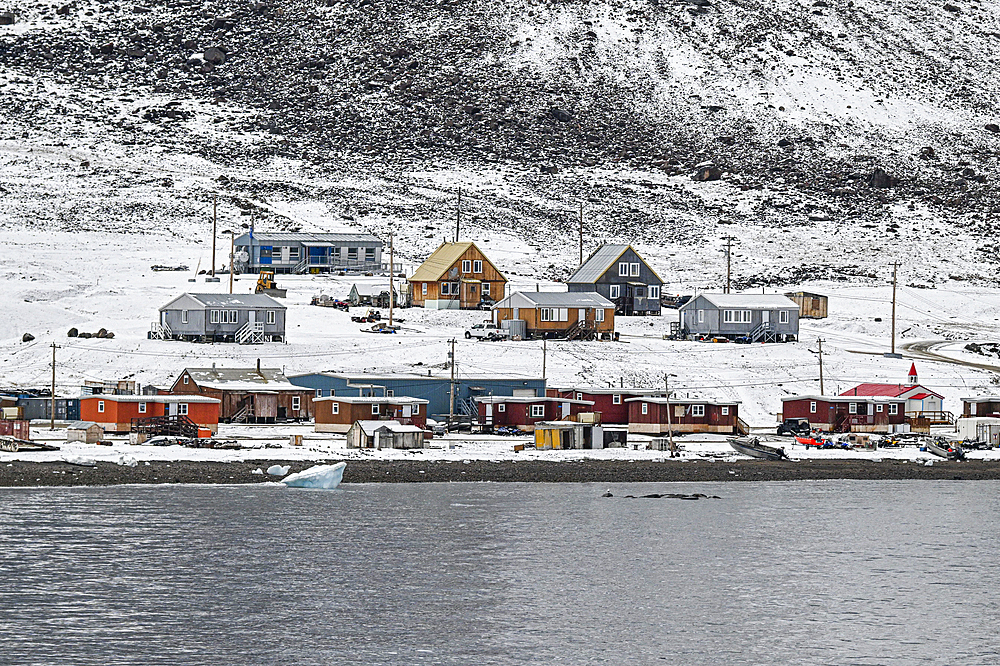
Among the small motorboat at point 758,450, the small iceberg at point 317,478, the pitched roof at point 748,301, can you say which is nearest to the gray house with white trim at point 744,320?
the pitched roof at point 748,301

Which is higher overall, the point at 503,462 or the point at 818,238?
the point at 818,238

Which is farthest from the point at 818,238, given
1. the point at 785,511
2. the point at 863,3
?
the point at 785,511

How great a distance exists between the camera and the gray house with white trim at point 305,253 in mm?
108000

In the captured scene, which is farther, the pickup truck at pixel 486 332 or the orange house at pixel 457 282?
the orange house at pixel 457 282

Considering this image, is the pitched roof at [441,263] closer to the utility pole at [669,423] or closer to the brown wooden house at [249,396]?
A: the utility pole at [669,423]

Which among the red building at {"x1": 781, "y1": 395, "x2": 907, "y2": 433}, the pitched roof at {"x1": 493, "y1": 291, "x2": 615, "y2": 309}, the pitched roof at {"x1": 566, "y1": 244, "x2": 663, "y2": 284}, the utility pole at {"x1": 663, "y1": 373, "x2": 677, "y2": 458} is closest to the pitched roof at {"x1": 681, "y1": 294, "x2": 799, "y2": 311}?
the pitched roof at {"x1": 493, "y1": 291, "x2": 615, "y2": 309}

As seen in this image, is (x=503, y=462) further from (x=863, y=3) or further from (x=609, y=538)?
(x=863, y=3)

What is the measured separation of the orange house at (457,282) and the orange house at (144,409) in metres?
33.4

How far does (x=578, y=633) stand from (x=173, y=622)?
825cm

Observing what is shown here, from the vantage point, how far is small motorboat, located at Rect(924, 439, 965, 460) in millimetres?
61000

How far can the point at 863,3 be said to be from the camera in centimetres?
19725

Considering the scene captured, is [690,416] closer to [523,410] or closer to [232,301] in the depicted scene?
[523,410]

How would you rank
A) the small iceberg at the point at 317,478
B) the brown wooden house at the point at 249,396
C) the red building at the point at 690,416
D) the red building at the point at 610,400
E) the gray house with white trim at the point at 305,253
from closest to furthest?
the small iceberg at the point at 317,478, the red building at the point at 690,416, the brown wooden house at the point at 249,396, the red building at the point at 610,400, the gray house with white trim at the point at 305,253

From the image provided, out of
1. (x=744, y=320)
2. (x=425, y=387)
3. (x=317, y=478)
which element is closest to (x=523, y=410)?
(x=425, y=387)
